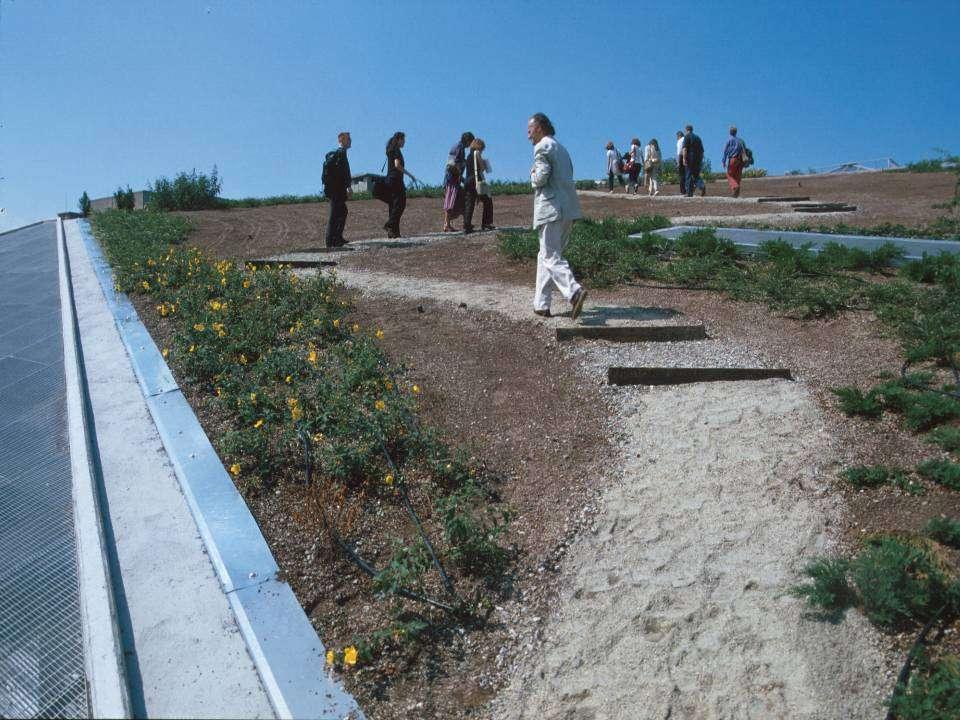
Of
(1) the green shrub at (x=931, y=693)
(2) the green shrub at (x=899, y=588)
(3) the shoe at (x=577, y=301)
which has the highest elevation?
(3) the shoe at (x=577, y=301)

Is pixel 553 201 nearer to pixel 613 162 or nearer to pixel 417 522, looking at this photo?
pixel 417 522

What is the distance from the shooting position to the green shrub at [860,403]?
489 cm

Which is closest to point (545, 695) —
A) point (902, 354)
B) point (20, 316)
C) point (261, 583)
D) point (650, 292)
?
point (261, 583)

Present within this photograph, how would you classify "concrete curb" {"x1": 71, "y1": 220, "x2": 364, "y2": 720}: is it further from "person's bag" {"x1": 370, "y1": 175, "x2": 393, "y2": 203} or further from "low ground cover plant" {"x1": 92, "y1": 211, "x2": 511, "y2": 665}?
"person's bag" {"x1": 370, "y1": 175, "x2": 393, "y2": 203}

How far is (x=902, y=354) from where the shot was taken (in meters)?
5.67

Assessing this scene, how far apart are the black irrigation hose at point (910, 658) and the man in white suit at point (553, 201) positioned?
3.62 m

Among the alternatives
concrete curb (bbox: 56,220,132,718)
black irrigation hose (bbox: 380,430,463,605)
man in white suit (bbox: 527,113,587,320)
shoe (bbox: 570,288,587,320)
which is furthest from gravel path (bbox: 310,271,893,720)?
man in white suit (bbox: 527,113,587,320)

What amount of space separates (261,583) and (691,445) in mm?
2750

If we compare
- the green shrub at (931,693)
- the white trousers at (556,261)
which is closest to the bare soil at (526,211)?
the white trousers at (556,261)

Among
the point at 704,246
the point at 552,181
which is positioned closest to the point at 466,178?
the point at 704,246

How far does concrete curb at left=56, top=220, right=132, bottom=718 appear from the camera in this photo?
2.71m

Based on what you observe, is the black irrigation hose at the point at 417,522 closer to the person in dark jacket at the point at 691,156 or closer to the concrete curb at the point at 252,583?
the concrete curb at the point at 252,583

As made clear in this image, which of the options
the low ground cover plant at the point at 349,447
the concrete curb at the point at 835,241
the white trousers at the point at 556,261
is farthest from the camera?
the concrete curb at the point at 835,241

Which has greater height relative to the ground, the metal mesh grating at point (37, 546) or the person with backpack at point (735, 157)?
the person with backpack at point (735, 157)
